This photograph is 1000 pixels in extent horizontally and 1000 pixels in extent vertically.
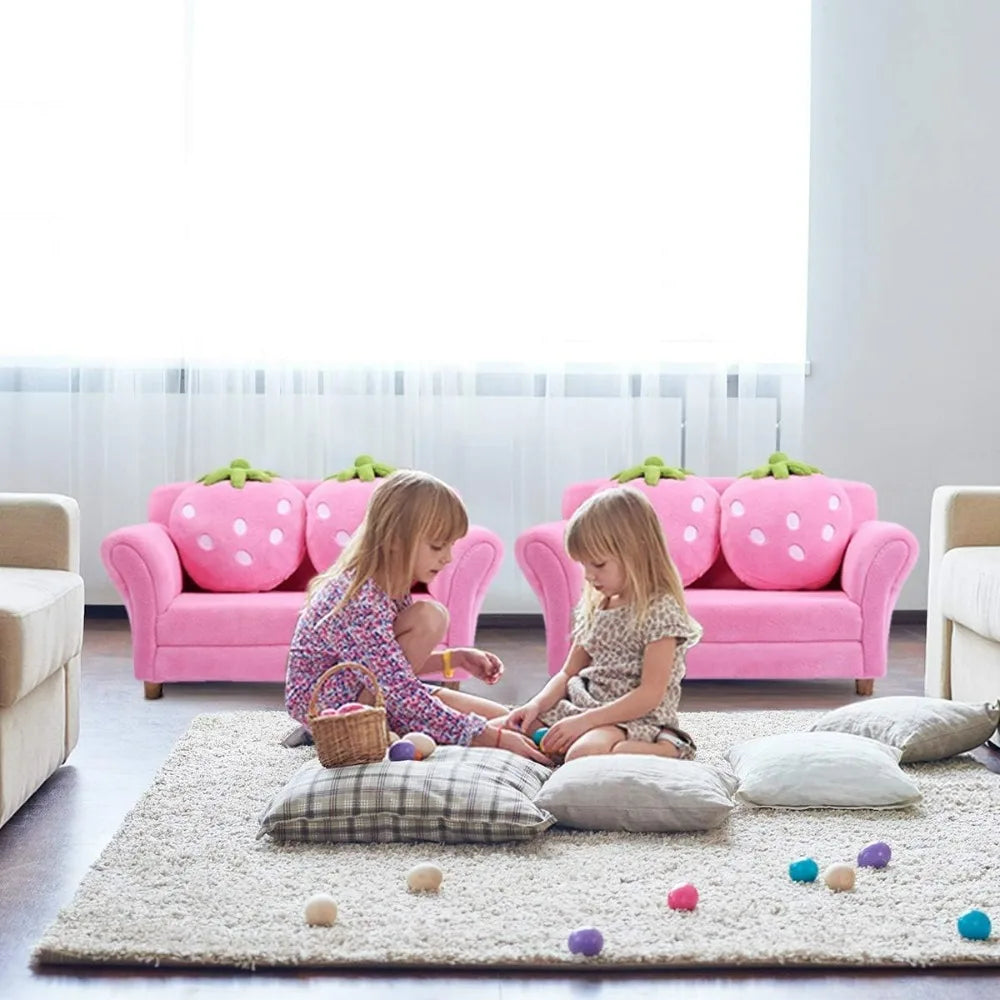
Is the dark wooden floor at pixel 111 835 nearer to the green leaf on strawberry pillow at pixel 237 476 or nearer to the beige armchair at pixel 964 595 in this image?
the beige armchair at pixel 964 595

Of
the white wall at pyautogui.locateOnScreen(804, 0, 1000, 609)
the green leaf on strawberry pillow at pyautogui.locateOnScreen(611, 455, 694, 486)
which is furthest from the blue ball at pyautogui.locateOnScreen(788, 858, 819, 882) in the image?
the white wall at pyautogui.locateOnScreen(804, 0, 1000, 609)

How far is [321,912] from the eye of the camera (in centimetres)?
228

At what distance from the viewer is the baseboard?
19.0ft

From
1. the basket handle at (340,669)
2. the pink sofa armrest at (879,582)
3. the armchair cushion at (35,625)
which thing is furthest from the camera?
the pink sofa armrest at (879,582)

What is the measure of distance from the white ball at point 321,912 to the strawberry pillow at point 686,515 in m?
2.52

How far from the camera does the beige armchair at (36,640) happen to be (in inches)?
111

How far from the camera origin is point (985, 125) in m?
5.74

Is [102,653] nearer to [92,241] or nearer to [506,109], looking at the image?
[92,241]

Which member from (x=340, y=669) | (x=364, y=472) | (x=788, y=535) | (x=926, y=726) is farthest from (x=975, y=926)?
(x=364, y=472)

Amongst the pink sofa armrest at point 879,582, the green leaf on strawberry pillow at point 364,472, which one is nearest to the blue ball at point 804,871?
the pink sofa armrest at point 879,582

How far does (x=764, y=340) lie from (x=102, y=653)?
269 cm

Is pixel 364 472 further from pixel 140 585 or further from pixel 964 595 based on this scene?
pixel 964 595

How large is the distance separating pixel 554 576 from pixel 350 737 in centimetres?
160

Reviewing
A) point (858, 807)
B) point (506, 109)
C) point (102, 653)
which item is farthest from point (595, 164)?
point (858, 807)
